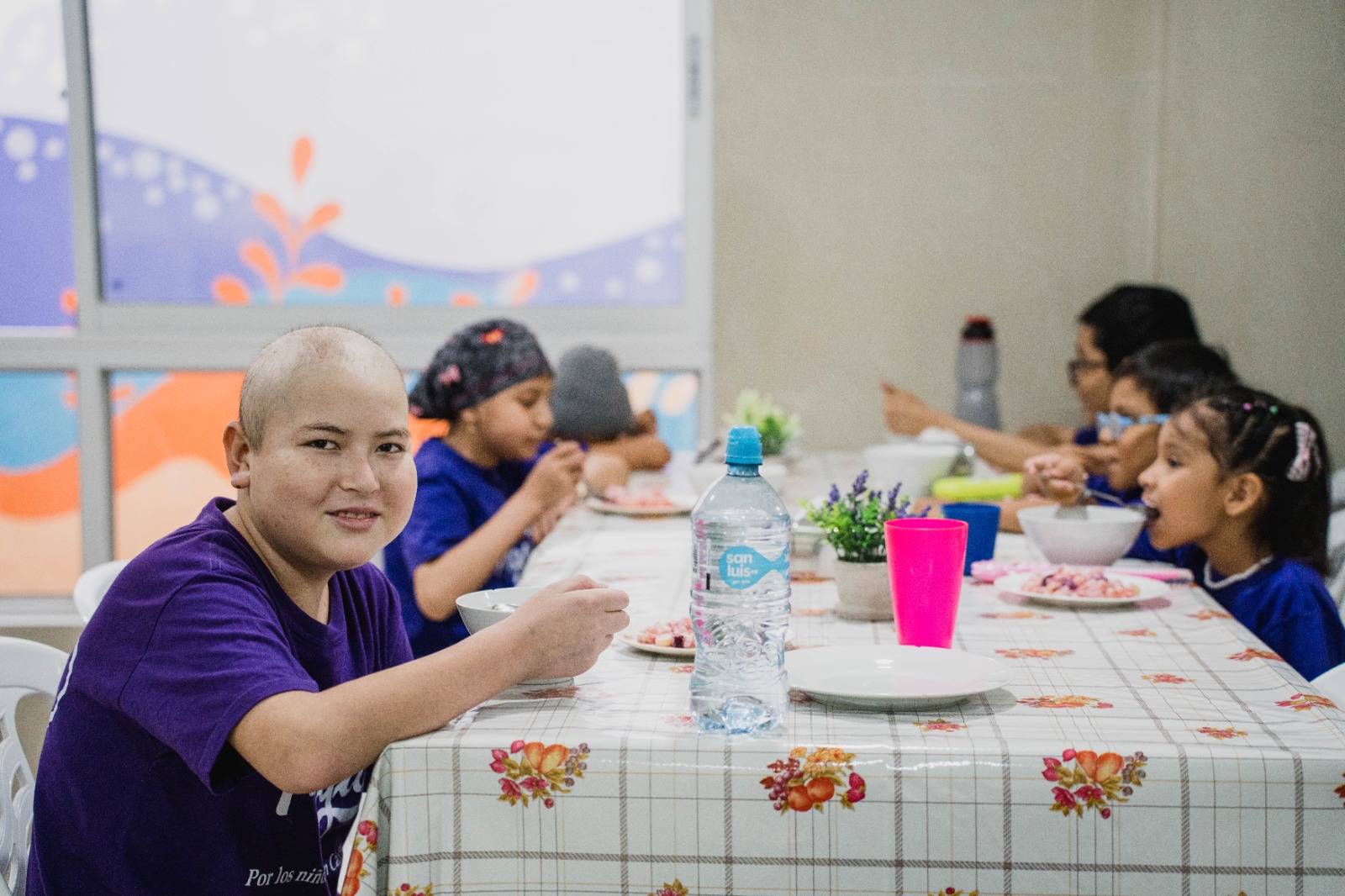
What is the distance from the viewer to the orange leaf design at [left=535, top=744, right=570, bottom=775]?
0.90 m

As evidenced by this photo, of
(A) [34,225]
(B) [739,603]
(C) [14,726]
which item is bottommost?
(C) [14,726]

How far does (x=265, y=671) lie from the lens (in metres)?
0.91

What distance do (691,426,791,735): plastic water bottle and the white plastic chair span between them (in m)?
0.75

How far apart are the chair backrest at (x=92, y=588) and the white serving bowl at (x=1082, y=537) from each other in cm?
123

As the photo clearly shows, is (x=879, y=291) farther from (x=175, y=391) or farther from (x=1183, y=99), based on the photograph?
(x=175, y=391)

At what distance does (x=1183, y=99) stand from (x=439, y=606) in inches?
98.8

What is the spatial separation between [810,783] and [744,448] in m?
0.28

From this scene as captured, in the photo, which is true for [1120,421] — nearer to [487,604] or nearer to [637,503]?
[637,503]

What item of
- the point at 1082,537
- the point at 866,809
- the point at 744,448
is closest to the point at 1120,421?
the point at 1082,537

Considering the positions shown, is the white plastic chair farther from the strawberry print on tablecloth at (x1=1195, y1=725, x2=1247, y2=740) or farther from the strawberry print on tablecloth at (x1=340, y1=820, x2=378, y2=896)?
the strawberry print on tablecloth at (x1=1195, y1=725, x2=1247, y2=740)

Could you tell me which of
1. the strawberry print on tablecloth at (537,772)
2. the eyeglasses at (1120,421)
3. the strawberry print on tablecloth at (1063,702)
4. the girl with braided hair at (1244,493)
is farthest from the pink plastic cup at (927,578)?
the eyeglasses at (1120,421)

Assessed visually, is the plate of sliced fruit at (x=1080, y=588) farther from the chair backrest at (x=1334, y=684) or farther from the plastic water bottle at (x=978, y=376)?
the plastic water bottle at (x=978, y=376)

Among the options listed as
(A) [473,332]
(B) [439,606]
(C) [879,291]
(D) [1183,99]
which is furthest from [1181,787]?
(D) [1183,99]

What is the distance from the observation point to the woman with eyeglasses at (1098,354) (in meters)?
2.86
